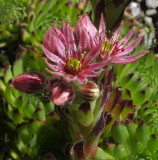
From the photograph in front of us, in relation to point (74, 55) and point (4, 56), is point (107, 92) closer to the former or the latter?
point (74, 55)

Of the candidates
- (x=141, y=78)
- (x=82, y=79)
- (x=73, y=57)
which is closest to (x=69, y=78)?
(x=82, y=79)

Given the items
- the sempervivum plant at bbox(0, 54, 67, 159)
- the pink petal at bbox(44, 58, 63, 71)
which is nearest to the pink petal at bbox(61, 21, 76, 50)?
the pink petal at bbox(44, 58, 63, 71)

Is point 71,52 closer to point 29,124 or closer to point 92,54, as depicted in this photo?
point 92,54

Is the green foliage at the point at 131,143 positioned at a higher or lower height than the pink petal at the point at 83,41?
lower

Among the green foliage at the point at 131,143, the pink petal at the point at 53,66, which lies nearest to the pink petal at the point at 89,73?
the pink petal at the point at 53,66

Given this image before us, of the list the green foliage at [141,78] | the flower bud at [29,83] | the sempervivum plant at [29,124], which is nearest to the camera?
the flower bud at [29,83]

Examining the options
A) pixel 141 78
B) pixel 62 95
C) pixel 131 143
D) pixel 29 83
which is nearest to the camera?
pixel 62 95

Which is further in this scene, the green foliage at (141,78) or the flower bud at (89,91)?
the green foliage at (141,78)

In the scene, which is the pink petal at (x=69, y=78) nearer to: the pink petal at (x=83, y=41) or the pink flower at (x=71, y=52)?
the pink flower at (x=71, y=52)

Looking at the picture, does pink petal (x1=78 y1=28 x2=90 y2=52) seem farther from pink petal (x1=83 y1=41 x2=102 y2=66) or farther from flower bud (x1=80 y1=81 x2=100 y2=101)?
flower bud (x1=80 y1=81 x2=100 y2=101)
